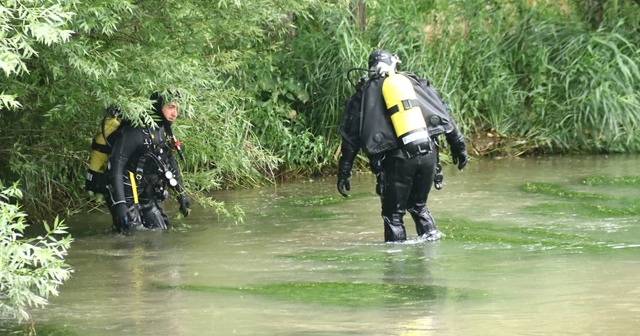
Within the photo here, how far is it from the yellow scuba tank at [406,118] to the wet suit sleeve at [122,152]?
2.42 metres

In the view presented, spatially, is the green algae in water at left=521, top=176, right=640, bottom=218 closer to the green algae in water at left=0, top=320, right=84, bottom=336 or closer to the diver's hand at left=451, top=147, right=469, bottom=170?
the diver's hand at left=451, top=147, right=469, bottom=170

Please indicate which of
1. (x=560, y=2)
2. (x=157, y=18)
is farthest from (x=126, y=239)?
(x=560, y=2)

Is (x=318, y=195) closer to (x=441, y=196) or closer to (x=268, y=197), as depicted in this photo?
(x=268, y=197)

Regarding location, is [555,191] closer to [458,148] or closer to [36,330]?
[458,148]

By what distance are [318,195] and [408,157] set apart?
4.09 m

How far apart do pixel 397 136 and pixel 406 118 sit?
0.52 ft

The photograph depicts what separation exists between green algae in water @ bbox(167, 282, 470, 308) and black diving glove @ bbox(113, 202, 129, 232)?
2.61 meters

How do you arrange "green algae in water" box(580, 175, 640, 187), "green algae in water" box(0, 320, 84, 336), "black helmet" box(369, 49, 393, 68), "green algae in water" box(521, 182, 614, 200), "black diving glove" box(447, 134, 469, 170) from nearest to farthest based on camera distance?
"green algae in water" box(0, 320, 84, 336), "black helmet" box(369, 49, 393, 68), "black diving glove" box(447, 134, 469, 170), "green algae in water" box(521, 182, 614, 200), "green algae in water" box(580, 175, 640, 187)

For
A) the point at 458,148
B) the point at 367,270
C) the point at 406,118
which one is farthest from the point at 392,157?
the point at 367,270

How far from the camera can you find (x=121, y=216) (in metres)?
10.3

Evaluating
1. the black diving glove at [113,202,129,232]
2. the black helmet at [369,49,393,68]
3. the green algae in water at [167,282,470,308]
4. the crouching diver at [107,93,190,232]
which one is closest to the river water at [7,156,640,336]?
the green algae in water at [167,282,470,308]

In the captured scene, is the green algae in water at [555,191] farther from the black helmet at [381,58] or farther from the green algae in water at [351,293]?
the green algae in water at [351,293]

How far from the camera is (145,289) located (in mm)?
7734

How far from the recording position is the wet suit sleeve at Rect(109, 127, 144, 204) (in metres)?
10.1
